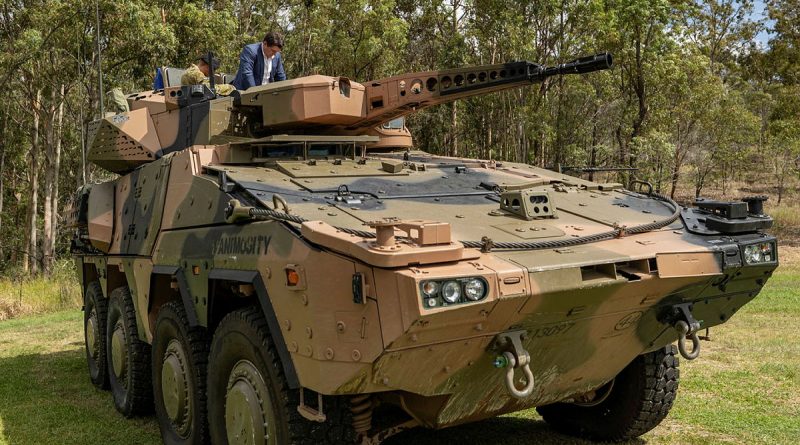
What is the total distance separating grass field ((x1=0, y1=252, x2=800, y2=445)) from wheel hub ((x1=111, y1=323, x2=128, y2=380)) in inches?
14.7

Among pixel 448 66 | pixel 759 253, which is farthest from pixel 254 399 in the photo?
pixel 448 66

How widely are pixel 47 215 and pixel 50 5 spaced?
18.9ft

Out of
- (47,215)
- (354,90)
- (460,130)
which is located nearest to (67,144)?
(47,215)

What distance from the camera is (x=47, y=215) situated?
69.7 ft

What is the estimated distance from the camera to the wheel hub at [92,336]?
8.58m

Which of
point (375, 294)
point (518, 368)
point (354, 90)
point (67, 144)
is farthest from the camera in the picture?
point (67, 144)

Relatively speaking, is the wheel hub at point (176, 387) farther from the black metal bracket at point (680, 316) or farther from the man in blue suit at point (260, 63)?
the black metal bracket at point (680, 316)

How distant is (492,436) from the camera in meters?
6.28

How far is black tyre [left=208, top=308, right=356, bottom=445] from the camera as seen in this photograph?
439 centimetres

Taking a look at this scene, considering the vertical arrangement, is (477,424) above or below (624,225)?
below

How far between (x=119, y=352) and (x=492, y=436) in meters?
3.54

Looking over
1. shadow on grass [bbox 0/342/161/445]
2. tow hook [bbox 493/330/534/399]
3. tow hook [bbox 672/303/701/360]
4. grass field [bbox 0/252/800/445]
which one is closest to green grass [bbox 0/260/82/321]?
grass field [bbox 0/252/800/445]

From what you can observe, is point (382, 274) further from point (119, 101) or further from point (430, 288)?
point (119, 101)

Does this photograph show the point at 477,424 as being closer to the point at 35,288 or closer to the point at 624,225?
the point at 624,225
